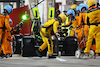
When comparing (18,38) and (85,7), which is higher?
(85,7)

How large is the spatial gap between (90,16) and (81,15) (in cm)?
107

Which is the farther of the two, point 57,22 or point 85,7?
point 85,7

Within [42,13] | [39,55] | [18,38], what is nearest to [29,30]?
[18,38]

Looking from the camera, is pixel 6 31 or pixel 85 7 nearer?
pixel 6 31

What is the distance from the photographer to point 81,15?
11.4 metres

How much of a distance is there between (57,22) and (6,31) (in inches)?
64.5

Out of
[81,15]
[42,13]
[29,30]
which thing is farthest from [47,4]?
[81,15]

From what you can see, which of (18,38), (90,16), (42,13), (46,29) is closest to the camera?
(90,16)

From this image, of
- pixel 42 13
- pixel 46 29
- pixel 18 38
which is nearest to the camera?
pixel 46 29

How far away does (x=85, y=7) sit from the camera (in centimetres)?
1173

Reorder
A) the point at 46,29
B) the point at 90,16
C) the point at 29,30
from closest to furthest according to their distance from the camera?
1. the point at 90,16
2. the point at 46,29
3. the point at 29,30

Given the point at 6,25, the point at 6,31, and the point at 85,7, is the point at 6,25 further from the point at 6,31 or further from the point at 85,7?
the point at 85,7

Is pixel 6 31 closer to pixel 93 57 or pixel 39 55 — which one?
pixel 39 55

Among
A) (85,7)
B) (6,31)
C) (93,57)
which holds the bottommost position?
(93,57)
